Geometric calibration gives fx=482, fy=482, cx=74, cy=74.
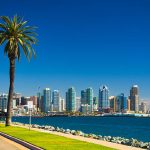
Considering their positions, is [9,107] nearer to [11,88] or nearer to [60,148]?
[11,88]

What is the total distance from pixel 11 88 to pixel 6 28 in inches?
311

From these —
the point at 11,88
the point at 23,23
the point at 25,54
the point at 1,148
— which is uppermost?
the point at 23,23

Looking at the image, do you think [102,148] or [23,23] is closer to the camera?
[102,148]

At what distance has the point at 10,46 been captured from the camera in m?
61.6

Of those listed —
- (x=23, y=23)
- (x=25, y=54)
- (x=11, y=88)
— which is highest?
(x=23, y=23)

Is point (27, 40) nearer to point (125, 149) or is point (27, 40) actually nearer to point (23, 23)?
point (23, 23)

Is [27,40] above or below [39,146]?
above

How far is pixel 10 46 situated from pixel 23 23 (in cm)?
392

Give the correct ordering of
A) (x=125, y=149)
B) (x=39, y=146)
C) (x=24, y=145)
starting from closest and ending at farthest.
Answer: (x=125, y=149), (x=39, y=146), (x=24, y=145)

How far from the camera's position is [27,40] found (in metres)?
64.1

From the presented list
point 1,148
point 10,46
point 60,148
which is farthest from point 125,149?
point 10,46

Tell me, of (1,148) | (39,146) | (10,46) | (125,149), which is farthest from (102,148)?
(10,46)

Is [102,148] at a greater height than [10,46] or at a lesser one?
lesser

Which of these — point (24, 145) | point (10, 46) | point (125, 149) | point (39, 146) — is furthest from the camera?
point (10, 46)
